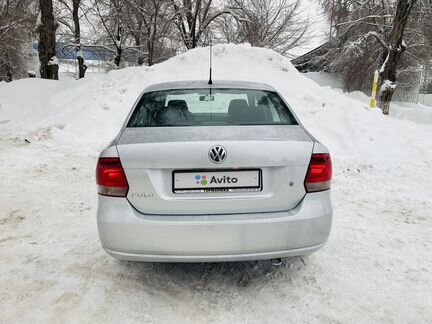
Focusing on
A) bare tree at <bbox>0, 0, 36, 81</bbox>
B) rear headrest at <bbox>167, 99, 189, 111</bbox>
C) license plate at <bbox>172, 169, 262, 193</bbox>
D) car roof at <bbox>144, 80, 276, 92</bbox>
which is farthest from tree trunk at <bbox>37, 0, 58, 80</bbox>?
license plate at <bbox>172, 169, 262, 193</bbox>

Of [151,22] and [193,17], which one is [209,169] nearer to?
[151,22]

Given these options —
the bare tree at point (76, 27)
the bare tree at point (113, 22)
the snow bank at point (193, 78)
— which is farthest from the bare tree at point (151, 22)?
the snow bank at point (193, 78)

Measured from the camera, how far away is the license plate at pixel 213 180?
88.5 inches

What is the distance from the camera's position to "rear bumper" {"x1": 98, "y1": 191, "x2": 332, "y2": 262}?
2.22 meters

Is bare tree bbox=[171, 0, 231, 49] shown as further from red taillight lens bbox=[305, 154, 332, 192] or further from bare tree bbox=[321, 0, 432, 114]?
red taillight lens bbox=[305, 154, 332, 192]

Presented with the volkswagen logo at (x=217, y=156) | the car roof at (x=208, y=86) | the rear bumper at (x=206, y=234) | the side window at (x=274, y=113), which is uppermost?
the car roof at (x=208, y=86)

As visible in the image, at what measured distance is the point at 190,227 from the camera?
7.27 ft

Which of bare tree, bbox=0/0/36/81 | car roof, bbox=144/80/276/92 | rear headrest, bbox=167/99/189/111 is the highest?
bare tree, bbox=0/0/36/81

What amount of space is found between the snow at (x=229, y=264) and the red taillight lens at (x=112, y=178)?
78 cm

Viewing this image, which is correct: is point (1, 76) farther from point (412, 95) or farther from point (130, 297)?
point (130, 297)

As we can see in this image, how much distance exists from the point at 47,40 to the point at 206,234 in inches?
537

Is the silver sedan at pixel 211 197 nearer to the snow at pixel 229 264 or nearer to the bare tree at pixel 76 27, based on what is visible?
the snow at pixel 229 264

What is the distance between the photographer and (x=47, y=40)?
43.7 feet

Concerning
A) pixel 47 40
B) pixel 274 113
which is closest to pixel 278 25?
pixel 47 40
